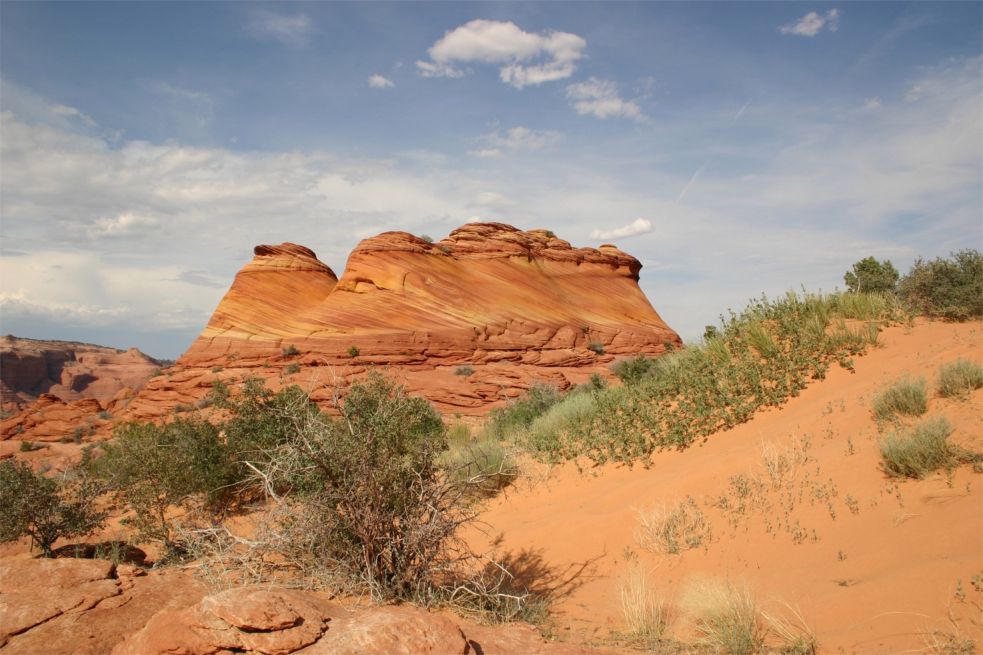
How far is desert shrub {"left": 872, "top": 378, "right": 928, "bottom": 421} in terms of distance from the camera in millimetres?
6309

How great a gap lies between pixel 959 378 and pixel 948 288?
3.98 m

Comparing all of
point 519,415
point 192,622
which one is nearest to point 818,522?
point 192,622

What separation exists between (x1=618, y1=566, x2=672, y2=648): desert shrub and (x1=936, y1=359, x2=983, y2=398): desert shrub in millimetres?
4144

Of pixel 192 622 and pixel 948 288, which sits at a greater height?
pixel 948 288

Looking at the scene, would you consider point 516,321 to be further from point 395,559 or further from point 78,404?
point 395,559

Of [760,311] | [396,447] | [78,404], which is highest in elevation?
[760,311]

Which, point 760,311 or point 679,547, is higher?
point 760,311

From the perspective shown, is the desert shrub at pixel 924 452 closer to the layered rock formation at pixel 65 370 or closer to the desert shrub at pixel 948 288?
the desert shrub at pixel 948 288

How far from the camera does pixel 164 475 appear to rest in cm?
918

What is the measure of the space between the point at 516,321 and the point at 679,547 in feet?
97.8

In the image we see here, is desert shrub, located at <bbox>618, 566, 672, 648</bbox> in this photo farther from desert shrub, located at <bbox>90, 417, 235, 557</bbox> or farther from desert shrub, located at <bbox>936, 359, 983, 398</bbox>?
desert shrub, located at <bbox>90, 417, 235, 557</bbox>

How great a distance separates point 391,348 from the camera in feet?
105

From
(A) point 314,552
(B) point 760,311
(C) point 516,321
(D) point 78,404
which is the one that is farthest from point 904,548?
(D) point 78,404

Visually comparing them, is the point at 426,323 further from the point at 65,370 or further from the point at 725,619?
the point at 65,370
